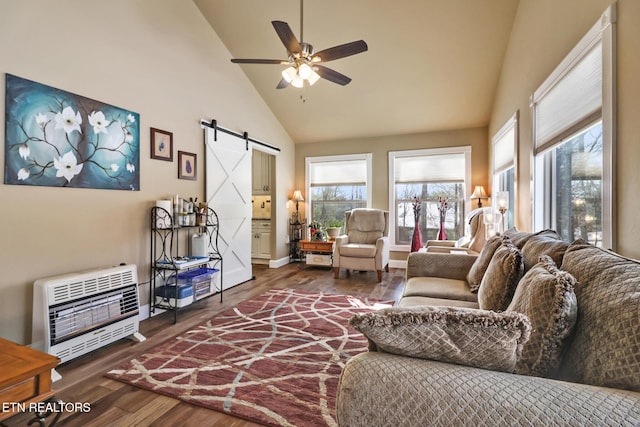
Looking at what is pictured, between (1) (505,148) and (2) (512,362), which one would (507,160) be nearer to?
(1) (505,148)

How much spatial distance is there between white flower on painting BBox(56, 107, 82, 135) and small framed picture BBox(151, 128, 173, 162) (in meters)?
0.73

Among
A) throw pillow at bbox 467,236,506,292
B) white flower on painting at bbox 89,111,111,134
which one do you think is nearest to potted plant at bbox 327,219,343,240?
throw pillow at bbox 467,236,506,292

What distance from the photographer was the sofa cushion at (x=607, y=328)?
29.3 inches

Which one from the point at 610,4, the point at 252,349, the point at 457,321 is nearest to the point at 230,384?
the point at 252,349

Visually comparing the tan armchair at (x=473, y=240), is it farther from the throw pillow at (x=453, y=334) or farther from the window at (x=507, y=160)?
the throw pillow at (x=453, y=334)

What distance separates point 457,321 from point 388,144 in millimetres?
5317

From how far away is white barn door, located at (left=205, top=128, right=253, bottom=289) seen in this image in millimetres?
4086

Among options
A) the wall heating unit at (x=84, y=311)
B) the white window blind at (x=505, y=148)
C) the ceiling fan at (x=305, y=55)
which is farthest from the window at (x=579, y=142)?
the wall heating unit at (x=84, y=311)

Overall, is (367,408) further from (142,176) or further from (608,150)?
(142,176)

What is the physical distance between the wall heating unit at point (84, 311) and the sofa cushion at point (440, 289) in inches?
90.4

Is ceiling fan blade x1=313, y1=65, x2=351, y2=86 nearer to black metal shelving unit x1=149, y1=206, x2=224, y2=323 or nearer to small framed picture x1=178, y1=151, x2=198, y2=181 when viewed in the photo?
small framed picture x1=178, y1=151, x2=198, y2=181

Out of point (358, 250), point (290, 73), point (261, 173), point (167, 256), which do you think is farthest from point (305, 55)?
point (261, 173)

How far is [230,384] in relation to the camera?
1963mm

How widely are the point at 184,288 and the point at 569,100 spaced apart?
12.2ft
